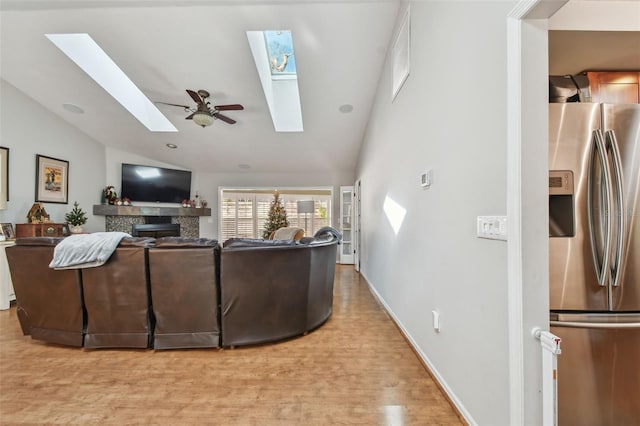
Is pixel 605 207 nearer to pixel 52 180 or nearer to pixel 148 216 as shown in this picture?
pixel 52 180

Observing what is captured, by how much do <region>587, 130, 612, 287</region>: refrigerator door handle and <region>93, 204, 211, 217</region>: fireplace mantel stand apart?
695 centimetres

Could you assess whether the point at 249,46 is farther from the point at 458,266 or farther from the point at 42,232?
the point at 42,232

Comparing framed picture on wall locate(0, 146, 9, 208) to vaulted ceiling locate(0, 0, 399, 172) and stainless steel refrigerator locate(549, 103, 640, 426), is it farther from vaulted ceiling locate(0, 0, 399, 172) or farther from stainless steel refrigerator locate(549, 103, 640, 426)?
stainless steel refrigerator locate(549, 103, 640, 426)

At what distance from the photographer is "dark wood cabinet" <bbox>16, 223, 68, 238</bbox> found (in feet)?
12.3

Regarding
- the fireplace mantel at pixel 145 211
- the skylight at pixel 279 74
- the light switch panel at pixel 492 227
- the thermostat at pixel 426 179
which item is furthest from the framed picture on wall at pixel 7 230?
the light switch panel at pixel 492 227

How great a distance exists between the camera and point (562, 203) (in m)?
1.27

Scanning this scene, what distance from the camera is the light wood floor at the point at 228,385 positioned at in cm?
155

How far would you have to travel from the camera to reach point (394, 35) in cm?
302

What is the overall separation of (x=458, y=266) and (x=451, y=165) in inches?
25.3

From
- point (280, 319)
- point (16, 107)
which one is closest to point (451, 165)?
point (280, 319)

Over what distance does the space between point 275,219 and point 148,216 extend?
10.2 feet

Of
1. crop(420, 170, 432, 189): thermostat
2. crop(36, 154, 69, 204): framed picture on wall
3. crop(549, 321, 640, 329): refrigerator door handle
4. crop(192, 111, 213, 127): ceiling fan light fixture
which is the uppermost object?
crop(192, 111, 213, 127): ceiling fan light fixture

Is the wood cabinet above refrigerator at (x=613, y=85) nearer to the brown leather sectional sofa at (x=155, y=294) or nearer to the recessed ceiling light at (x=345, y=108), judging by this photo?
the brown leather sectional sofa at (x=155, y=294)

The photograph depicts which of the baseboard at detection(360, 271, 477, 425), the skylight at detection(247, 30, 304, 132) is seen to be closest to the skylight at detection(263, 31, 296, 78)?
the skylight at detection(247, 30, 304, 132)
